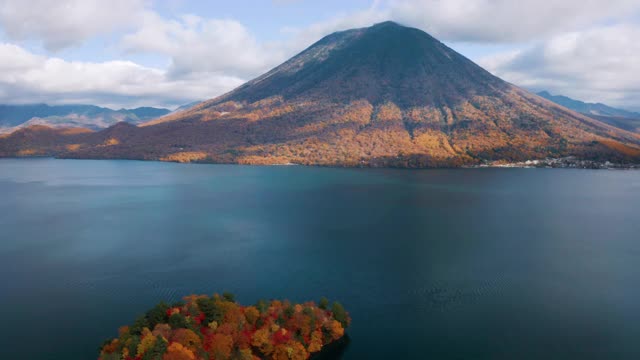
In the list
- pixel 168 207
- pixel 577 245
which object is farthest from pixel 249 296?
pixel 168 207

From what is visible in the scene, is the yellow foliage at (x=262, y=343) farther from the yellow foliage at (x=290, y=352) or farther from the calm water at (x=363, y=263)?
the calm water at (x=363, y=263)

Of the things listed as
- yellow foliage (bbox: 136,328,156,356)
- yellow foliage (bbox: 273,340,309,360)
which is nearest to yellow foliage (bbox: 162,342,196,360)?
yellow foliage (bbox: 136,328,156,356)

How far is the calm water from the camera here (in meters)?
38.1

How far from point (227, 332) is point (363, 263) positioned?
27.2 meters

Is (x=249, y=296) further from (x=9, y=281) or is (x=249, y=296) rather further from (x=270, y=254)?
(x=9, y=281)

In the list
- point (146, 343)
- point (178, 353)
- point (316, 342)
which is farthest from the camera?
point (316, 342)

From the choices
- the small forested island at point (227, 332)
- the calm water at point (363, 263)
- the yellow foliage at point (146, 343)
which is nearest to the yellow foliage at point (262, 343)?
the small forested island at point (227, 332)

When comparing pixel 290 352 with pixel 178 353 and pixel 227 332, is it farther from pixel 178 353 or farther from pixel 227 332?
pixel 178 353

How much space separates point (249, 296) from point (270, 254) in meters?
A: 15.4

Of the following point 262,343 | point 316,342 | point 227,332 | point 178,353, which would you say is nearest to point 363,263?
point 316,342

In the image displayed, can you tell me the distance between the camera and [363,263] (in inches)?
2266

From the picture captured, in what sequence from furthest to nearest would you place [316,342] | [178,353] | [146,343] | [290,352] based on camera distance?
1. [316,342]
2. [290,352]
3. [146,343]
4. [178,353]

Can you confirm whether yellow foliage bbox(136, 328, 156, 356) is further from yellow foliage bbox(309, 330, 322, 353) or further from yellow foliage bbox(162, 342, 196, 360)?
yellow foliage bbox(309, 330, 322, 353)

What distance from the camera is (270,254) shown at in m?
61.3
